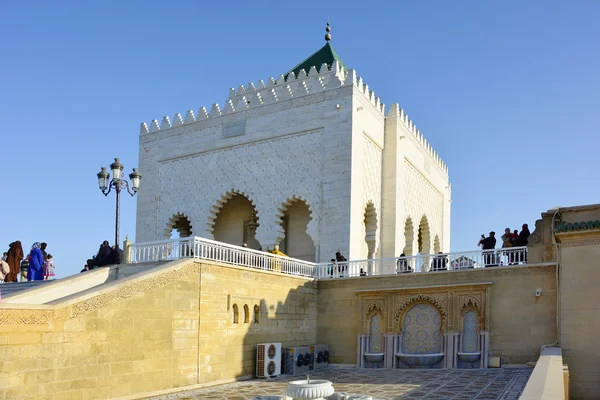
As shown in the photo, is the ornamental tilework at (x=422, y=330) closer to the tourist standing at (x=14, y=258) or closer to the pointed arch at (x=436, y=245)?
the tourist standing at (x=14, y=258)

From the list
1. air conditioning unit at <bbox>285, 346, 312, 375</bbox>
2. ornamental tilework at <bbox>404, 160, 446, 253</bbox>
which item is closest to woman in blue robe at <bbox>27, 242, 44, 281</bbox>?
air conditioning unit at <bbox>285, 346, 312, 375</bbox>

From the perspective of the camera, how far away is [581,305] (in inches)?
364

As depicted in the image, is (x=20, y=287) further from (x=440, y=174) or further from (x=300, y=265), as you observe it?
(x=440, y=174)

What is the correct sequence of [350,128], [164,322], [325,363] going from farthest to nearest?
[350,128] < [325,363] < [164,322]

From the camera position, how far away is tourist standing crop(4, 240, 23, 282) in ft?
40.1

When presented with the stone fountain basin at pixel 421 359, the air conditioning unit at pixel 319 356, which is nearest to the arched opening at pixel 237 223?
the air conditioning unit at pixel 319 356

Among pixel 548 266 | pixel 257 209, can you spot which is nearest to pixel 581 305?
pixel 548 266

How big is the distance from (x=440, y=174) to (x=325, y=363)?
449 inches

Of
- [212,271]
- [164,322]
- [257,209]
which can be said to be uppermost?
[257,209]

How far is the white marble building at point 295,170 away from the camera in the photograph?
48.9 ft

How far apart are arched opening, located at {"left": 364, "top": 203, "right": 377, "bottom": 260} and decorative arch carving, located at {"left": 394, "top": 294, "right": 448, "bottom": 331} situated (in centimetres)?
337

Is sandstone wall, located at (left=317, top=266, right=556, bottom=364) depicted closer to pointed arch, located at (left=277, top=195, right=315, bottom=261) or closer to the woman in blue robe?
pointed arch, located at (left=277, top=195, right=315, bottom=261)

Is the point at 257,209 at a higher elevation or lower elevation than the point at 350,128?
lower

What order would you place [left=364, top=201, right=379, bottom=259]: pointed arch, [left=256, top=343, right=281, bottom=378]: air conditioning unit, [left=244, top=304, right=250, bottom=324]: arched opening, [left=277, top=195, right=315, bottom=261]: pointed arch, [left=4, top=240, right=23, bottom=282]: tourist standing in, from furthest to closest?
[left=277, top=195, right=315, bottom=261]: pointed arch
[left=364, top=201, right=379, bottom=259]: pointed arch
[left=4, top=240, right=23, bottom=282]: tourist standing
[left=244, top=304, right=250, bottom=324]: arched opening
[left=256, top=343, right=281, bottom=378]: air conditioning unit
